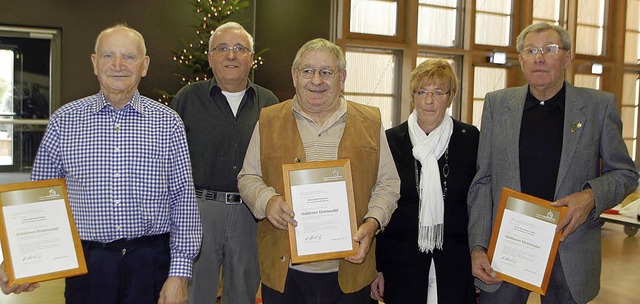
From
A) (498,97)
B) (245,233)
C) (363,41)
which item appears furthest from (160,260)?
(363,41)

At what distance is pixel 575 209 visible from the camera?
7.59 feet

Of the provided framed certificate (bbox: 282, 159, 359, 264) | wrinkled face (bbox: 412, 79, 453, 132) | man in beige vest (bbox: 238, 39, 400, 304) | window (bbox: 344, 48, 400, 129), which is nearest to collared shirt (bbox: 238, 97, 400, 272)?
man in beige vest (bbox: 238, 39, 400, 304)

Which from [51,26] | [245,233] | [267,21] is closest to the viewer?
[245,233]

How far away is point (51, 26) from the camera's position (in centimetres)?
707

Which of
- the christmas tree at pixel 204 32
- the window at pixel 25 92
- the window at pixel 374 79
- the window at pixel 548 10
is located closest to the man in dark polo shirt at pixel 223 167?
the christmas tree at pixel 204 32

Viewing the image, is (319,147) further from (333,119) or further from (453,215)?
(453,215)

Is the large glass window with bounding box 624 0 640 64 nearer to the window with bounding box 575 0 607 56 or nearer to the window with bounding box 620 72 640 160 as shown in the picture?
the window with bounding box 620 72 640 160

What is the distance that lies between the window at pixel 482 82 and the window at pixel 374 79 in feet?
5.19

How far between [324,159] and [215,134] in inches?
39.2

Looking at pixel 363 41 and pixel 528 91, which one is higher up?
pixel 363 41

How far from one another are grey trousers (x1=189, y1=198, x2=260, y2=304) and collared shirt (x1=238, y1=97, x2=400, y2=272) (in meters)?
0.72

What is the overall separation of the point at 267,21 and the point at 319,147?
5912 mm

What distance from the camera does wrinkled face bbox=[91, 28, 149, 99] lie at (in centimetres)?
219

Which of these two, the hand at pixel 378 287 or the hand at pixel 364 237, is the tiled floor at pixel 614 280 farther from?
the hand at pixel 364 237
